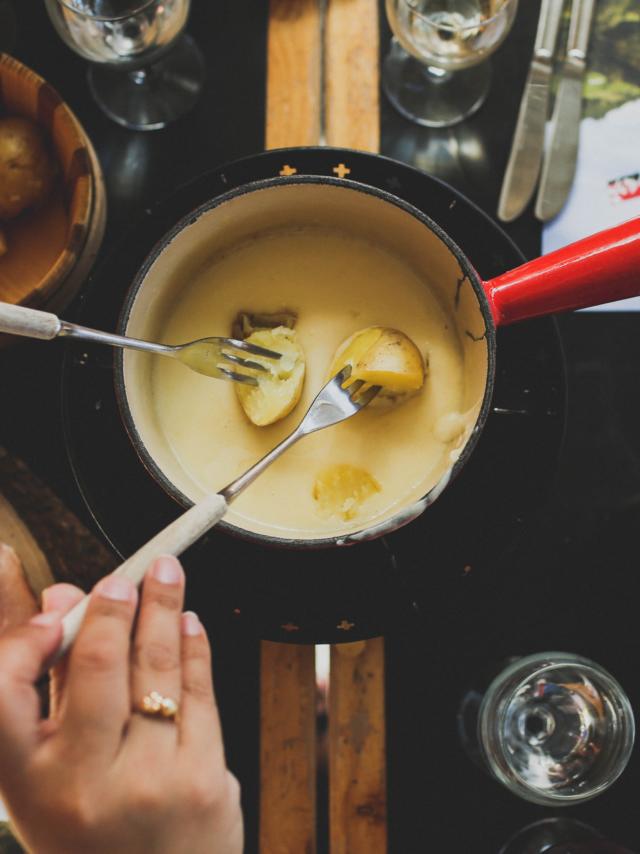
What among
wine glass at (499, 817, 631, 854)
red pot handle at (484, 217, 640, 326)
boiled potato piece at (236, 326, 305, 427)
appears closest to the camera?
red pot handle at (484, 217, 640, 326)

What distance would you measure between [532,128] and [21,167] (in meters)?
0.56

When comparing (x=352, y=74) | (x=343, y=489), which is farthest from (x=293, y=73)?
(x=343, y=489)

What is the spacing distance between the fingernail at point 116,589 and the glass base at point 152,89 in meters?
0.60

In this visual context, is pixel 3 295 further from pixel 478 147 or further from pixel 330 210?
pixel 478 147

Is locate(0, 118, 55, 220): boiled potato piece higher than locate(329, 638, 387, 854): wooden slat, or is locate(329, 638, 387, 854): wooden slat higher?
locate(0, 118, 55, 220): boiled potato piece

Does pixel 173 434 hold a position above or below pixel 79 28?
below

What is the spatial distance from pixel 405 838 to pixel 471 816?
0.08 meters

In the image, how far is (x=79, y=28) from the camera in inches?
34.0

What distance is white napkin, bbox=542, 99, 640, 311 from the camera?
35.9 inches

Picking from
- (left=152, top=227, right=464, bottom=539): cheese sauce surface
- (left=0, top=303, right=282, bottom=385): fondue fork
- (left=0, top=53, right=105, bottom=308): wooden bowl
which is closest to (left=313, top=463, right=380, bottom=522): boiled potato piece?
(left=152, top=227, right=464, bottom=539): cheese sauce surface

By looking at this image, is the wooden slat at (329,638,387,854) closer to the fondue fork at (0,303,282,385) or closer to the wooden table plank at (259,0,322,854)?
the wooden table plank at (259,0,322,854)

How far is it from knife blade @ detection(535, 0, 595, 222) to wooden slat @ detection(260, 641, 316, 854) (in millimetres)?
559

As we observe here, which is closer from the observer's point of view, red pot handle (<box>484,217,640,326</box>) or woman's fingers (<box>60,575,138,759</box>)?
woman's fingers (<box>60,575,138,759</box>)

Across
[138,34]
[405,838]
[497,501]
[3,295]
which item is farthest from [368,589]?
[138,34]
